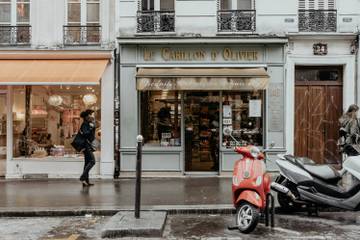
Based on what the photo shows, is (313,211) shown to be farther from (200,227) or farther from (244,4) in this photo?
(244,4)

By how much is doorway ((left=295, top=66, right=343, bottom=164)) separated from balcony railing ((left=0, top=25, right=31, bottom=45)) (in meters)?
7.12

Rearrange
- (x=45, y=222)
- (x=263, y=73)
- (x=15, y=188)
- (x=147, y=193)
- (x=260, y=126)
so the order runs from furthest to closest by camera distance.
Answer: (x=260, y=126), (x=263, y=73), (x=15, y=188), (x=147, y=193), (x=45, y=222)

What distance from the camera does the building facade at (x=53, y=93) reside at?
12969mm

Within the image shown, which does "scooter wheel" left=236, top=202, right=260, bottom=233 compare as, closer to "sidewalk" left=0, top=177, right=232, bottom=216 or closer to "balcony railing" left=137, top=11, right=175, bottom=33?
"sidewalk" left=0, top=177, right=232, bottom=216

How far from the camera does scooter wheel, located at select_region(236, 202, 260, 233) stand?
6953mm

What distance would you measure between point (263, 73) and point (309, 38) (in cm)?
161

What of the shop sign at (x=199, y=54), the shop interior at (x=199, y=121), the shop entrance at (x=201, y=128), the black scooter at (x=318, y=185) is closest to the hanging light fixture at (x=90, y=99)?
the shop interior at (x=199, y=121)

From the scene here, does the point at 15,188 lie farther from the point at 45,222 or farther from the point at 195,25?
the point at 195,25

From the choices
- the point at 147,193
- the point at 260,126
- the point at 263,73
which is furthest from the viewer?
the point at 260,126

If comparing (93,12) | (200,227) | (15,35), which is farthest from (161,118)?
(200,227)

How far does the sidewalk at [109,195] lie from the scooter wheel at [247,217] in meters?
1.42

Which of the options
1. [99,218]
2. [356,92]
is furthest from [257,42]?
[99,218]

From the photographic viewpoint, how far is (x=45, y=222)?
26.7 ft

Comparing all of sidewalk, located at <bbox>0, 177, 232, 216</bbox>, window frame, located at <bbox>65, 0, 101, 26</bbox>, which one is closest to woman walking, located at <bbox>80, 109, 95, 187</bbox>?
sidewalk, located at <bbox>0, 177, 232, 216</bbox>
